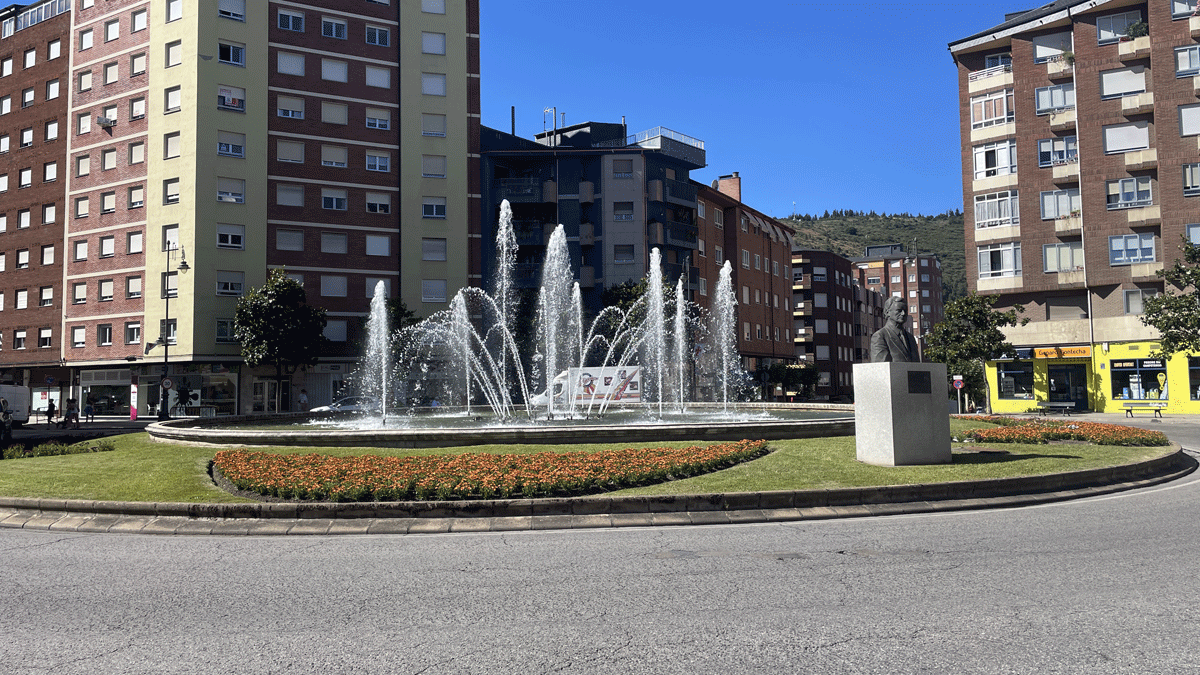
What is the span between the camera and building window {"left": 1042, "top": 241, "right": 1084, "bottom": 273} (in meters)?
44.8

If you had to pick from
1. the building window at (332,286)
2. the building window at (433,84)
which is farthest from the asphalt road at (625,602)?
the building window at (433,84)

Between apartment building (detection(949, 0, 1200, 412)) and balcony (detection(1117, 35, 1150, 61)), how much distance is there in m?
0.05

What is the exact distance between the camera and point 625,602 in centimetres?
629

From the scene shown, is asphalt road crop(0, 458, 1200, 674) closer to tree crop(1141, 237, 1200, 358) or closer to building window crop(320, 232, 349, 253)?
tree crop(1141, 237, 1200, 358)

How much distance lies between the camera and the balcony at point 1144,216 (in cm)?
4244

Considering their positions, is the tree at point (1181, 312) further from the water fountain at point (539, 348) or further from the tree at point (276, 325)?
the tree at point (276, 325)

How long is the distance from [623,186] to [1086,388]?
105ft

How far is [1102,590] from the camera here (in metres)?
6.42

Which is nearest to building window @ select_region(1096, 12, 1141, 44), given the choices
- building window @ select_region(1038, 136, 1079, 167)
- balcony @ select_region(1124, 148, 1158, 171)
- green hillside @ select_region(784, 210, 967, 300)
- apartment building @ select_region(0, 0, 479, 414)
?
building window @ select_region(1038, 136, 1079, 167)

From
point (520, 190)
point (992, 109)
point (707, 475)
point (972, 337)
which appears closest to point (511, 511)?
point (707, 475)

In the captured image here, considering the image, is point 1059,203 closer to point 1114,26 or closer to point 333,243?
point 1114,26

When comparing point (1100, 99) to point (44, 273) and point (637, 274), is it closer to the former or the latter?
point (637, 274)

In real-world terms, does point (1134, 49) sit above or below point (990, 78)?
below

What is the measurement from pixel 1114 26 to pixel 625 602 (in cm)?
5053
